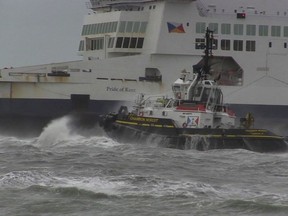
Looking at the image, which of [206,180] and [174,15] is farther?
[174,15]

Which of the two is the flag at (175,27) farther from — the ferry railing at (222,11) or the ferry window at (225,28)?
the ferry window at (225,28)

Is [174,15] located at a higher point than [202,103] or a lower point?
higher

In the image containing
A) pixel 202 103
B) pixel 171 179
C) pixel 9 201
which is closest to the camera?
pixel 9 201

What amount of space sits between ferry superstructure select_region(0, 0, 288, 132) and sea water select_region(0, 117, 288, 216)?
489 inches

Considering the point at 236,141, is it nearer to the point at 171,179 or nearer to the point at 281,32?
the point at 171,179

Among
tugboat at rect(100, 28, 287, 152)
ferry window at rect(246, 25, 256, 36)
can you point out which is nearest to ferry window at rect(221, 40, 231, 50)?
ferry window at rect(246, 25, 256, 36)

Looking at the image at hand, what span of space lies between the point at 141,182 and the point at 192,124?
1413 centimetres

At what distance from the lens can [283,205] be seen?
2028cm

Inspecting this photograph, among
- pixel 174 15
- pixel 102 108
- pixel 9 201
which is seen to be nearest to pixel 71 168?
pixel 9 201

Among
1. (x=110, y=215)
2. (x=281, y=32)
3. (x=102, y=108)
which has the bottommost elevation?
(x=110, y=215)

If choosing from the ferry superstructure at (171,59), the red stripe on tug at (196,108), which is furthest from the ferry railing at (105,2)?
the red stripe on tug at (196,108)

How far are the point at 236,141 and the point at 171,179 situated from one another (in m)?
11.7

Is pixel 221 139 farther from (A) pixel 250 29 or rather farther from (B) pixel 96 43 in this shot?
(B) pixel 96 43

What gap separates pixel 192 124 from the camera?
3750cm
